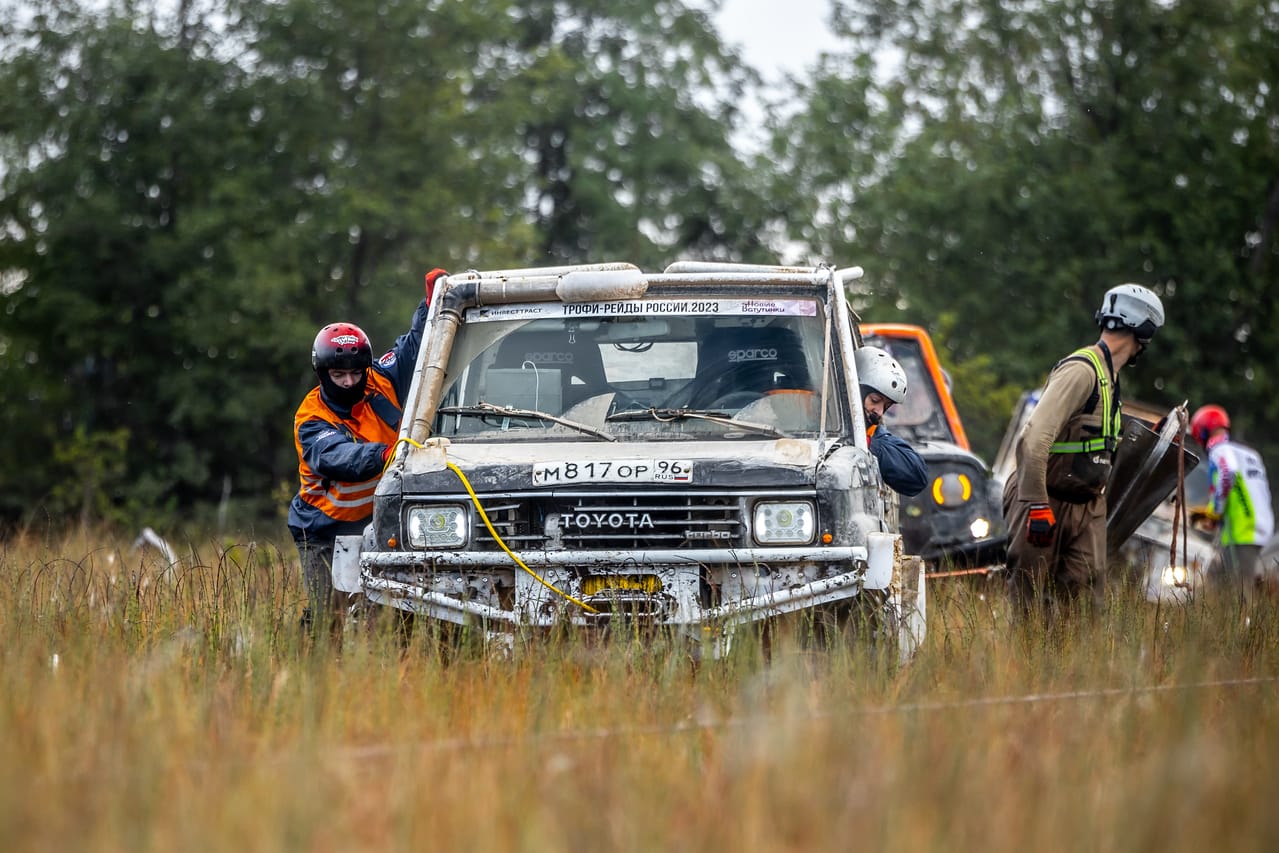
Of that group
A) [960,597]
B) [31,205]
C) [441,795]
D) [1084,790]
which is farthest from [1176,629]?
[31,205]

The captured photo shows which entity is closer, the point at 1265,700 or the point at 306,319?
the point at 1265,700

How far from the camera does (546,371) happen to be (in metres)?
6.79

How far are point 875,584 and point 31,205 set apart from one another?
18.3 metres

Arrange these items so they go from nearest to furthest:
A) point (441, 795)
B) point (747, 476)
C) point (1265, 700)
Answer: point (441, 795) → point (1265, 700) → point (747, 476)

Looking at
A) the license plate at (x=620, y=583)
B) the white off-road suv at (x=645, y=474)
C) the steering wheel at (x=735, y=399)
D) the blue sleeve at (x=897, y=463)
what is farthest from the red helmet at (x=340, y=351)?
the blue sleeve at (x=897, y=463)

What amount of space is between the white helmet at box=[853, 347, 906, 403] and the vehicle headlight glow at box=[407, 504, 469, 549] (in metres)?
1.75

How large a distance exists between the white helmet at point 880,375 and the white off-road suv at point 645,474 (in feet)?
0.51

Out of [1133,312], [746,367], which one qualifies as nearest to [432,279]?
[746,367]

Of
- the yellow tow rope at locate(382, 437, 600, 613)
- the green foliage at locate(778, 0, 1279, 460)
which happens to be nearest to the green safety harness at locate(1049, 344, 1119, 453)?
the yellow tow rope at locate(382, 437, 600, 613)

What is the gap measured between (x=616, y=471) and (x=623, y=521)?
185mm

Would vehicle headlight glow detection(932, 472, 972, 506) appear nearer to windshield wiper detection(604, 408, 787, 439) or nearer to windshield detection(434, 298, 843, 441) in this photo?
windshield detection(434, 298, 843, 441)

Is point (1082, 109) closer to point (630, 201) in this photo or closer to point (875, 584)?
point (630, 201)

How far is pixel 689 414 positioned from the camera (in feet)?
21.1

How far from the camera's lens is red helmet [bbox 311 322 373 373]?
7.13 meters
